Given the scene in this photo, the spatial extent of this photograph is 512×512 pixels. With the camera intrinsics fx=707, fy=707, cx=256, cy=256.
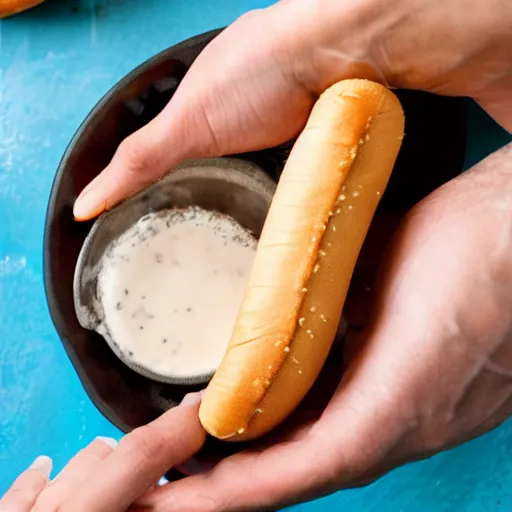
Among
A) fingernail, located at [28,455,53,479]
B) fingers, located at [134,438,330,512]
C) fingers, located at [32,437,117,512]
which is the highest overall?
fingers, located at [32,437,117,512]

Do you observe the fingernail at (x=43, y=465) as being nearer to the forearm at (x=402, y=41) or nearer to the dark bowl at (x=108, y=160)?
the dark bowl at (x=108, y=160)

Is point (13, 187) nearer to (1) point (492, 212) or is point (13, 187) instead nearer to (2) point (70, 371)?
(2) point (70, 371)

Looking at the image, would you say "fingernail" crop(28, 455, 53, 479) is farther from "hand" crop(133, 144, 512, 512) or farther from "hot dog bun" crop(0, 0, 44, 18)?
"hot dog bun" crop(0, 0, 44, 18)

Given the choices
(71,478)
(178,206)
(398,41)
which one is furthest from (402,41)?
(71,478)

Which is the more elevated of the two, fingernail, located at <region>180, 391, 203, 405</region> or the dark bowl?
the dark bowl

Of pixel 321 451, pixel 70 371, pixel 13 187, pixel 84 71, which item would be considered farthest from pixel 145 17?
pixel 321 451

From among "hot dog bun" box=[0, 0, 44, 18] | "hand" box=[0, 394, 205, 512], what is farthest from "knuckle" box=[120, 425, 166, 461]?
"hot dog bun" box=[0, 0, 44, 18]

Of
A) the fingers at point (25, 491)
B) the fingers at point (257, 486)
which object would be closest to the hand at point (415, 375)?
the fingers at point (257, 486)

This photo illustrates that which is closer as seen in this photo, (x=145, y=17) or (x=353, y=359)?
(x=353, y=359)
